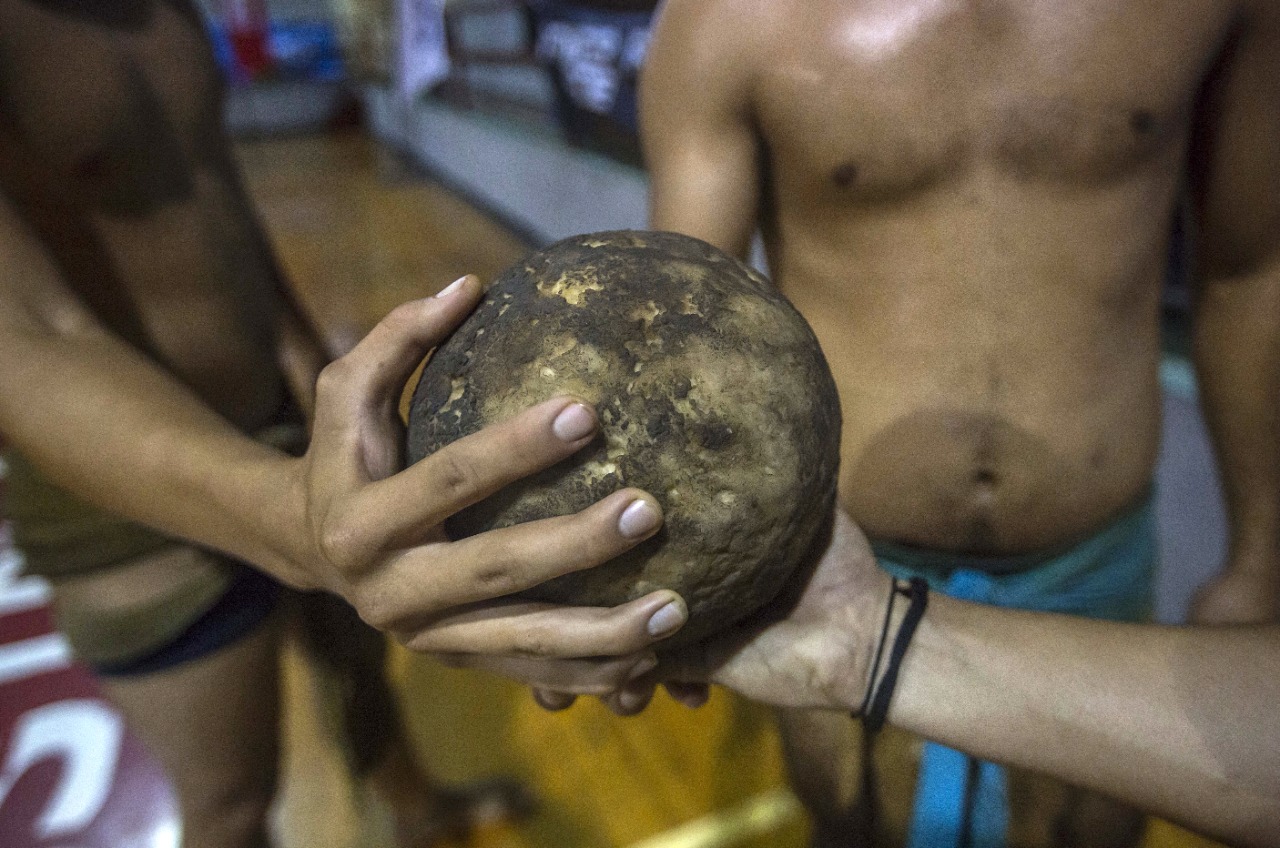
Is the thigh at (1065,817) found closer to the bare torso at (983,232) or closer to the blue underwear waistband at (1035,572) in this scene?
the blue underwear waistband at (1035,572)

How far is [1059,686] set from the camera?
881mm

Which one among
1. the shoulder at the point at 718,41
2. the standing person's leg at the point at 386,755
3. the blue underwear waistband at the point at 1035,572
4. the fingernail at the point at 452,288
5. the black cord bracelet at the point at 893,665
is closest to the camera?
the fingernail at the point at 452,288

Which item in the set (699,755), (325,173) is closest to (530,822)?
(699,755)

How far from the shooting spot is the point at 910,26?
1.02 metres

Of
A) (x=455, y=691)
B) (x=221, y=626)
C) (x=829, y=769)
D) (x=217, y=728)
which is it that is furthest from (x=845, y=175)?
(x=455, y=691)

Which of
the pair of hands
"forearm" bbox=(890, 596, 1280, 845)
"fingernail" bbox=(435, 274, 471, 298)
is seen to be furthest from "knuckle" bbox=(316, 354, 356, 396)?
"forearm" bbox=(890, 596, 1280, 845)

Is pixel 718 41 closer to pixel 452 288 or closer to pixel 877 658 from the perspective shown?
pixel 452 288

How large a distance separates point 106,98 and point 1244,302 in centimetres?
180

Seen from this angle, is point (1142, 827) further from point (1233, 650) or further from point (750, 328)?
point (750, 328)

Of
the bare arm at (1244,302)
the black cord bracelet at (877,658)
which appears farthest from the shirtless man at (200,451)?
the bare arm at (1244,302)

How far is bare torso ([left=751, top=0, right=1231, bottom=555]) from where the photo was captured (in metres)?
1.02

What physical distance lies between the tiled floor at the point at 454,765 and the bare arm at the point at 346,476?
56cm

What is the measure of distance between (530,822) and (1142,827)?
1285mm

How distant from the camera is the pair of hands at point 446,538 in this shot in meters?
0.62
